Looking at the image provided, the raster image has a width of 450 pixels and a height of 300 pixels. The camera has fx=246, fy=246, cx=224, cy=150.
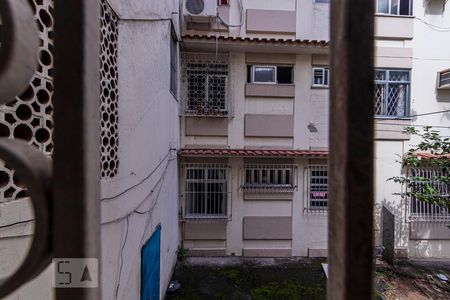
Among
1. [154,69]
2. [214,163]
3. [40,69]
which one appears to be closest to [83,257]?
[40,69]

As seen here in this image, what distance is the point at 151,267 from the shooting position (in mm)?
3426

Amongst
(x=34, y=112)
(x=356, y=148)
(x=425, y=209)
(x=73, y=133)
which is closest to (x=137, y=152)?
(x=34, y=112)

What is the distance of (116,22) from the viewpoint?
8.50ft

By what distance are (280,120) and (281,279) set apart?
364 centimetres

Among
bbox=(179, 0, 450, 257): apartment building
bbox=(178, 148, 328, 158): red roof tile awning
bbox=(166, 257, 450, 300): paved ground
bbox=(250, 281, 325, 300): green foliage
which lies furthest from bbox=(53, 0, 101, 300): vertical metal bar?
bbox=(179, 0, 450, 257): apartment building

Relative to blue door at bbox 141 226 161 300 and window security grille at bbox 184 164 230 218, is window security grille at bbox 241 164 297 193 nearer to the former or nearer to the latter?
window security grille at bbox 184 164 230 218

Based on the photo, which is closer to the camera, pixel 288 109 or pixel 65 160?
pixel 65 160

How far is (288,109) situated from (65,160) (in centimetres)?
621

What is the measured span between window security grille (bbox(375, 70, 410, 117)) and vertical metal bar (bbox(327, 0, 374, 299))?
692cm

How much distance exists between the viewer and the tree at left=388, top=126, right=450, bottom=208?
5082 millimetres

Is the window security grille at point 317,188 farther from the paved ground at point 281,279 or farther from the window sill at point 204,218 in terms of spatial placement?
the window sill at point 204,218

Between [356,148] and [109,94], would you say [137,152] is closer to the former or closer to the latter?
[109,94]

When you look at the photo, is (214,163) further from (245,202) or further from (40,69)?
(40,69)

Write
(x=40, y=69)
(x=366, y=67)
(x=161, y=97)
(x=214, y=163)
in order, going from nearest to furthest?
(x=366, y=67) < (x=40, y=69) < (x=161, y=97) < (x=214, y=163)
